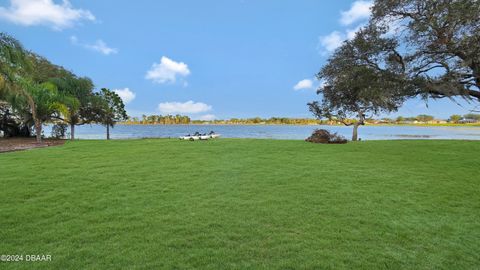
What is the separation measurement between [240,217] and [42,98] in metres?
15.6

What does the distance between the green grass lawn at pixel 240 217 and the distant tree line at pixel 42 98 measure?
6.32 meters

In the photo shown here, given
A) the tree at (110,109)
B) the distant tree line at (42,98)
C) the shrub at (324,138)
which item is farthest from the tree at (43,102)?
the shrub at (324,138)

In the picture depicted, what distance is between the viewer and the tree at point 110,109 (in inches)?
890

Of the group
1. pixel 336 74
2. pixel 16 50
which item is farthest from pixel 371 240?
pixel 16 50

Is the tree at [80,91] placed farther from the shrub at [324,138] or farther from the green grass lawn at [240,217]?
the shrub at [324,138]

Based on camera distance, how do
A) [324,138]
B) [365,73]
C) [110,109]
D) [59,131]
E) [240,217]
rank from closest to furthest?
[240,217] < [365,73] < [324,138] < [59,131] < [110,109]

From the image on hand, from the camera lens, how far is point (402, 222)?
13.1 feet

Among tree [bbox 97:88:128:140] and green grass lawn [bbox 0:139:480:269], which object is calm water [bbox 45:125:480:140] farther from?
green grass lawn [bbox 0:139:480:269]

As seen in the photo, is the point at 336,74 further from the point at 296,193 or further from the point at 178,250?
the point at 178,250

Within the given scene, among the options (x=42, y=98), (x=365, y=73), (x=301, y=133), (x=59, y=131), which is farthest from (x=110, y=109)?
(x=301, y=133)

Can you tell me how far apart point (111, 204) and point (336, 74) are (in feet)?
20.8

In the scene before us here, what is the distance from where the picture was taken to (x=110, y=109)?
23.0m

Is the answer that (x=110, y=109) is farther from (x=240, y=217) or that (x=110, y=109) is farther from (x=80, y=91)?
(x=240, y=217)

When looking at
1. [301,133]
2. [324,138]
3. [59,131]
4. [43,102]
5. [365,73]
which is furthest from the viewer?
[301,133]
